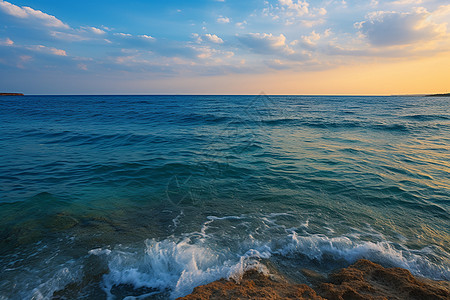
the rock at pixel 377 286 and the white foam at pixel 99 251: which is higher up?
the rock at pixel 377 286

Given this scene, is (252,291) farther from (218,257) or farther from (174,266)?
(174,266)

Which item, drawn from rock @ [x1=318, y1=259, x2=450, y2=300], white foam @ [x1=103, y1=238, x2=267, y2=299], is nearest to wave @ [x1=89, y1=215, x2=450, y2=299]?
white foam @ [x1=103, y1=238, x2=267, y2=299]

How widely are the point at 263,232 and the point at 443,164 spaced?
31.2 feet

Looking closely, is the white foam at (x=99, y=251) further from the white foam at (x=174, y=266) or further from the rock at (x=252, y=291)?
the rock at (x=252, y=291)

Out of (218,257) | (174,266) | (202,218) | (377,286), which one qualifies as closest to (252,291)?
(218,257)

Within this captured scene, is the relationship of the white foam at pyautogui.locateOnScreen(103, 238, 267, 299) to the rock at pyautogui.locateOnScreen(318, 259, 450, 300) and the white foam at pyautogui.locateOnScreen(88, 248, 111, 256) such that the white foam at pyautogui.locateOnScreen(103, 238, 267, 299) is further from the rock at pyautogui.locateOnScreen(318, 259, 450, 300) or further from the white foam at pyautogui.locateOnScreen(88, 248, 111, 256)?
the rock at pyautogui.locateOnScreen(318, 259, 450, 300)

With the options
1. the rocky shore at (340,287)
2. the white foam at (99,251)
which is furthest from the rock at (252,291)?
the white foam at (99,251)

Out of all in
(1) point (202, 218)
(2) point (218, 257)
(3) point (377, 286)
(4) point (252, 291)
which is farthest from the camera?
(1) point (202, 218)

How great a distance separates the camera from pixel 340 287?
2.85 m

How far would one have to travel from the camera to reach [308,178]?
765 cm

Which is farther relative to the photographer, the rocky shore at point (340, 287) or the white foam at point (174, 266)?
the white foam at point (174, 266)

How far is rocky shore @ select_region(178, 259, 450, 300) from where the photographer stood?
2.67 m

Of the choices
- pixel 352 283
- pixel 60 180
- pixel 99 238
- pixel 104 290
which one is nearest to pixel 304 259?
pixel 352 283

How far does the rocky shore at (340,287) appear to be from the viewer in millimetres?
2672
